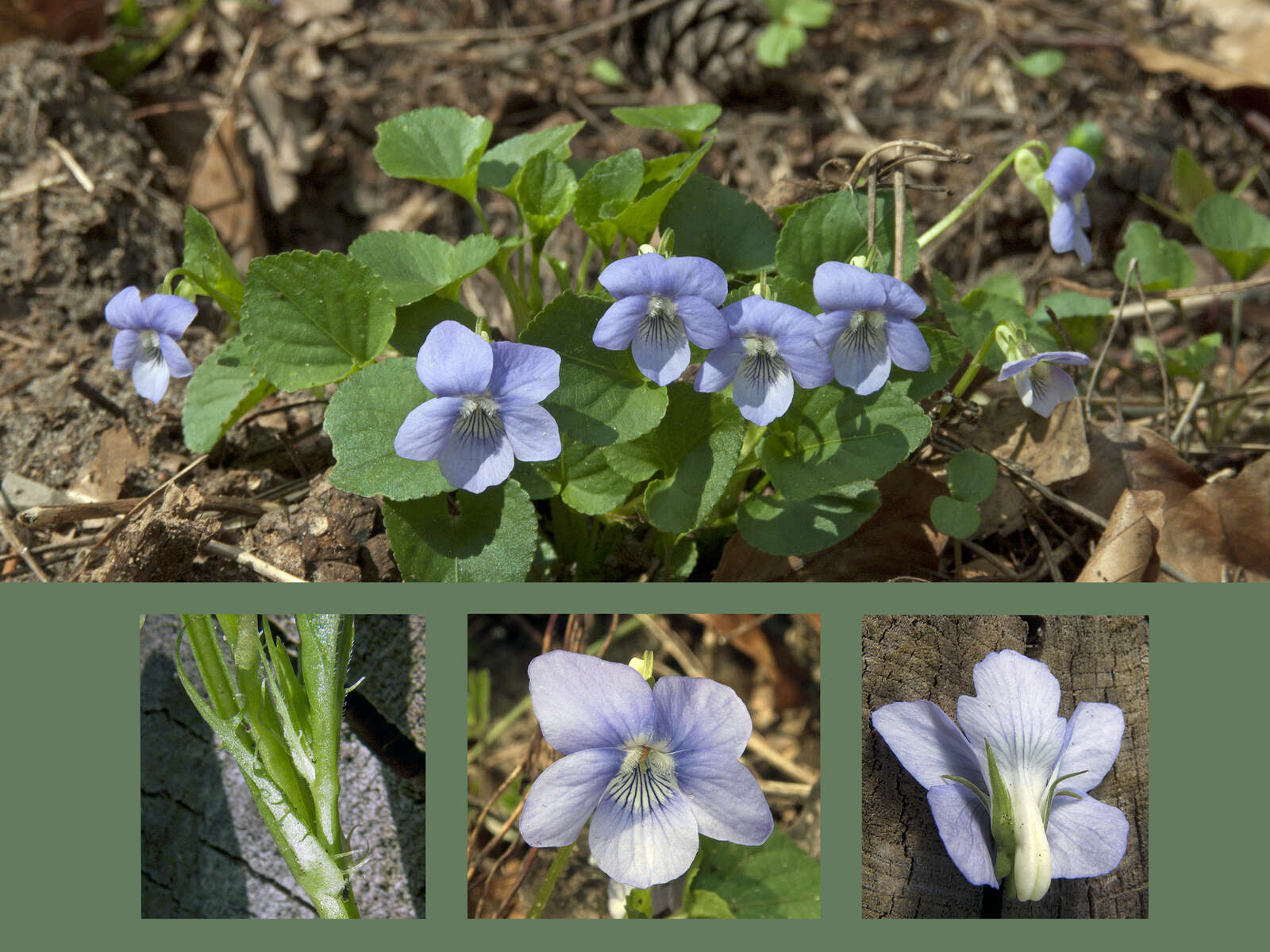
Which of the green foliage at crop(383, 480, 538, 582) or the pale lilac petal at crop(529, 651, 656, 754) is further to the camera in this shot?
the green foliage at crop(383, 480, 538, 582)

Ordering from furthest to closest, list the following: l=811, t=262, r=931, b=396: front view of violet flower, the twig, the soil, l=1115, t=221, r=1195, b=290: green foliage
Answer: the soil → l=1115, t=221, r=1195, b=290: green foliage → the twig → l=811, t=262, r=931, b=396: front view of violet flower

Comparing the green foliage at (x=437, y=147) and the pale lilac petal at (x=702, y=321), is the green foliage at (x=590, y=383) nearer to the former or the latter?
the pale lilac petal at (x=702, y=321)

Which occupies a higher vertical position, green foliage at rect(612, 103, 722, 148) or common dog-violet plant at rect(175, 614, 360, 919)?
green foliage at rect(612, 103, 722, 148)

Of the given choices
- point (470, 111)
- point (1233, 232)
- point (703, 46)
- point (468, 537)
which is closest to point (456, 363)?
point (468, 537)

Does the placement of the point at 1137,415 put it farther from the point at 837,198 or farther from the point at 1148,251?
the point at 837,198

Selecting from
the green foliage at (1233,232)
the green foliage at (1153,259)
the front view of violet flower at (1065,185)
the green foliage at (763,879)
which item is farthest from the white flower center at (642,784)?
the green foliage at (1233,232)

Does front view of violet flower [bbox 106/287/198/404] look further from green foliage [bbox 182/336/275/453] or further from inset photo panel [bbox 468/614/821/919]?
inset photo panel [bbox 468/614/821/919]

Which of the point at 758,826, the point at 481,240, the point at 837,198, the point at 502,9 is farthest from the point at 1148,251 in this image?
the point at 502,9

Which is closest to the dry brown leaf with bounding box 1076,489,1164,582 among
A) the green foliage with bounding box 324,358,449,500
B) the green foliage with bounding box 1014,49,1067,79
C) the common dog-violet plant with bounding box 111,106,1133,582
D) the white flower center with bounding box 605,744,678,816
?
the common dog-violet plant with bounding box 111,106,1133,582
